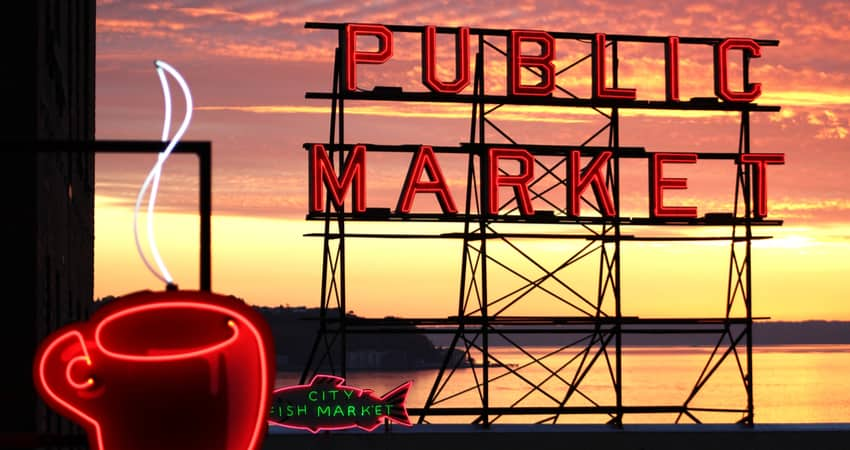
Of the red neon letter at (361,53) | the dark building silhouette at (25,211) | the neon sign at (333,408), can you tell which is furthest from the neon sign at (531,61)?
the dark building silhouette at (25,211)

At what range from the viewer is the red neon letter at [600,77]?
41312 millimetres

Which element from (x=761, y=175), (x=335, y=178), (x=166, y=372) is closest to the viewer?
→ (x=166, y=372)

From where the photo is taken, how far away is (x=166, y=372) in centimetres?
1155

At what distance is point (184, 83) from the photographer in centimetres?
1120

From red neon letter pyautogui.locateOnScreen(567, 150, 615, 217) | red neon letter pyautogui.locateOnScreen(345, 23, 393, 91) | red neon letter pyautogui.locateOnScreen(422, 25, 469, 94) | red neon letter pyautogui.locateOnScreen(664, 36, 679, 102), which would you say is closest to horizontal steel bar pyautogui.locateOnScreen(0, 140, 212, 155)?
red neon letter pyautogui.locateOnScreen(345, 23, 393, 91)

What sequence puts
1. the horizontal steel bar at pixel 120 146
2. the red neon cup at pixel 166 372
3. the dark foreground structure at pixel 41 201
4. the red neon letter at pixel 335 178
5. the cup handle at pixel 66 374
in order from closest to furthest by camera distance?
the cup handle at pixel 66 374, the red neon cup at pixel 166 372, the horizontal steel bar at pixel 120 146, the dark foreground structure at pixel 41 201, the red neon letter at pixel 335 178

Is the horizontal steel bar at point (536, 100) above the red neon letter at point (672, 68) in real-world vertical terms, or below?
below

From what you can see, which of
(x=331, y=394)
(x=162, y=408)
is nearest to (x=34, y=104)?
(x=162, y=408)

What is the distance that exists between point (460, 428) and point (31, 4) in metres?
25.1

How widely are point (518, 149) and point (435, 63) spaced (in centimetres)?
336

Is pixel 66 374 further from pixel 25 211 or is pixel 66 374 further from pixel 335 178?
pixel 335 178

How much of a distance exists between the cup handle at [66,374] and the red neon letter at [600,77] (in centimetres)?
3113

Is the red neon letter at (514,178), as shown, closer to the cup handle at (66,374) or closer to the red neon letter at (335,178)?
the red neon letter at (335,178)

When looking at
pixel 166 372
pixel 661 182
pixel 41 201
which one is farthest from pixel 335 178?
pixel 166 372
